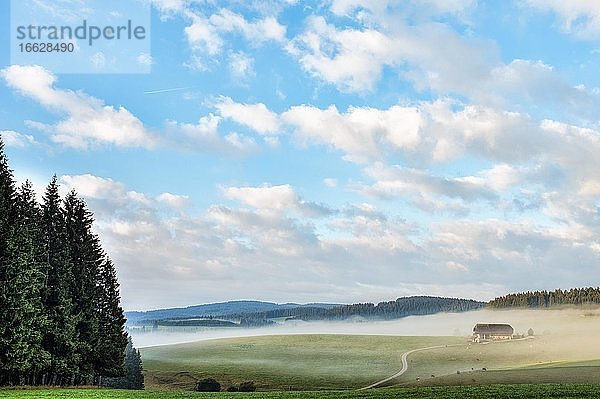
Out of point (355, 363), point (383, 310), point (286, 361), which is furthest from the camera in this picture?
point (383, 310)

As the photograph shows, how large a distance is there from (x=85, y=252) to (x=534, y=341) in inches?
1661

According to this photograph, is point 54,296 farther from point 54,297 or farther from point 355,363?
point 355,363

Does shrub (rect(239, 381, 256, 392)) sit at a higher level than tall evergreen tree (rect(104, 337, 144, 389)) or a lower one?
lower

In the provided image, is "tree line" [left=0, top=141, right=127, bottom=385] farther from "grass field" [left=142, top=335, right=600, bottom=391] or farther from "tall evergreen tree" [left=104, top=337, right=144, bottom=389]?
"grass field" [left=142, top=335, right=600, bottom=391]

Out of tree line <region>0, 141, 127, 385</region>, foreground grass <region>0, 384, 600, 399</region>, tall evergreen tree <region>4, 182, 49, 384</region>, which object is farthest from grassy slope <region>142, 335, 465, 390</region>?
tall evergreen tree <region>4, 182, 49, 384</region>

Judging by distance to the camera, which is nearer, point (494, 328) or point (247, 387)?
point (247, 387)

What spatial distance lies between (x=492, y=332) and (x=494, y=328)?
1.56 ft

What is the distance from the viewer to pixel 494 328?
6228cm

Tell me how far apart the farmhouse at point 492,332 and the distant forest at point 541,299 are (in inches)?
111

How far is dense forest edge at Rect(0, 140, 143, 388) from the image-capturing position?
38344 mm

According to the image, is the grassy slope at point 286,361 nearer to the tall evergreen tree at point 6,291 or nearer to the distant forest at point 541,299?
the distant forest at point 541,299

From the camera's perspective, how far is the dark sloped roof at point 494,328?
61572 mm

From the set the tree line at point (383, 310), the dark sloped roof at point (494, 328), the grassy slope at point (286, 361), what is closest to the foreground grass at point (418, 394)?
the grassy slope at point (286, 361)

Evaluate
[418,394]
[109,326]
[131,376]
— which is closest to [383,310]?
[131,376]
